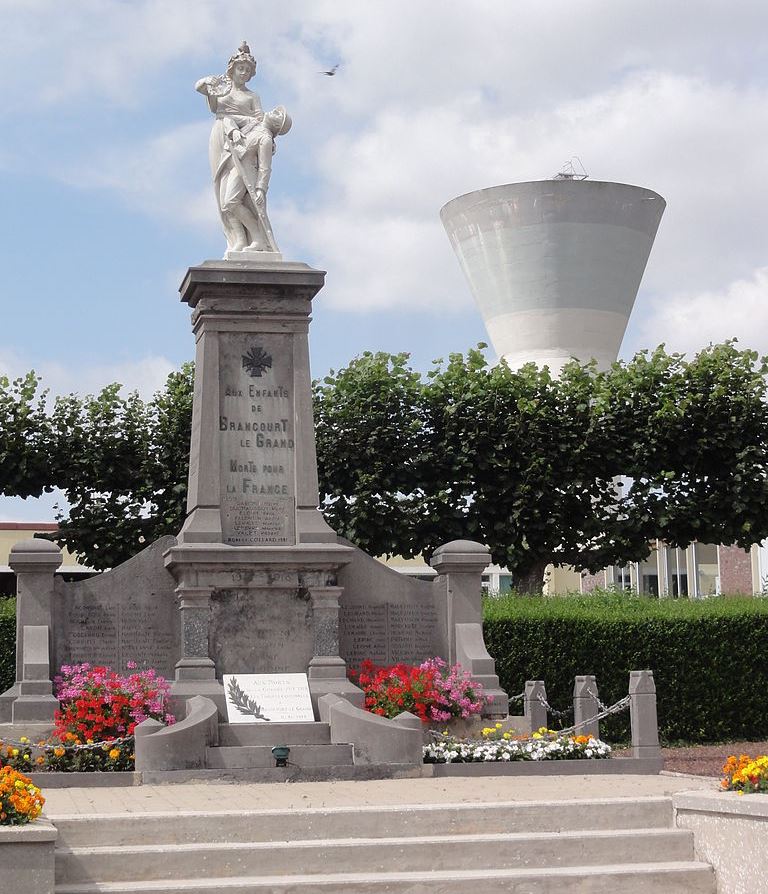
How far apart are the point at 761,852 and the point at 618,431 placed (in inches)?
666

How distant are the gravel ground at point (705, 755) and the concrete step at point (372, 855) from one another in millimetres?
7212

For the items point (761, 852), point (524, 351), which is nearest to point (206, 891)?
point (761, 852)

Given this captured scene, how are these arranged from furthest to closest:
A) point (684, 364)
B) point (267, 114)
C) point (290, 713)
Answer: point (684, 364)
point (267, 114)
point (290, 713)

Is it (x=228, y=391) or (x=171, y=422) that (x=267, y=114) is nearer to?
(x=228, y=391)

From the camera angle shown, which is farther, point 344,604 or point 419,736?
point 344,604

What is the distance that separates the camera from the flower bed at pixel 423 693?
14.8 metres

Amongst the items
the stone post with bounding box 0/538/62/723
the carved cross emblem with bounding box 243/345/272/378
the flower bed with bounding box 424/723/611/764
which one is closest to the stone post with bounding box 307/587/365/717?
the flower bed with bounding box 424/723/611/764

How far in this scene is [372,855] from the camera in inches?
385

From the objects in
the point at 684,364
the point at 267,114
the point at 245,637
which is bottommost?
the point at 245,637

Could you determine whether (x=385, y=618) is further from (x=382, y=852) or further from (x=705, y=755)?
(x=705, y=755)

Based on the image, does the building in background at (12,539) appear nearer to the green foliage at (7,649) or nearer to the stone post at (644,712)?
the green foliage at (7,649)

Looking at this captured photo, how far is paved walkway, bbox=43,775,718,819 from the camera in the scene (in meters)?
10.8

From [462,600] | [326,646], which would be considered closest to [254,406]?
[326,646]

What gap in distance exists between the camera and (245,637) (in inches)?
599
